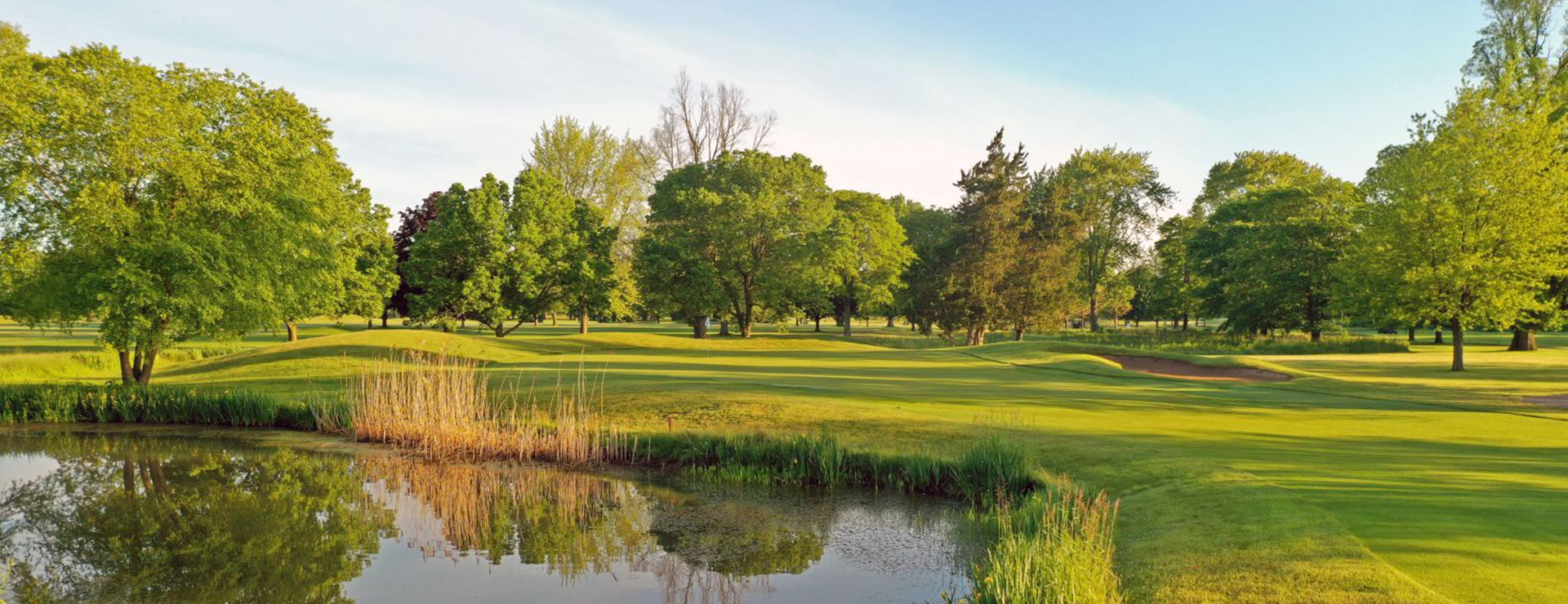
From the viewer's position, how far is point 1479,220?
107ft

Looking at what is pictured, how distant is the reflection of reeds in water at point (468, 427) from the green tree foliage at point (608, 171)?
42.4 m

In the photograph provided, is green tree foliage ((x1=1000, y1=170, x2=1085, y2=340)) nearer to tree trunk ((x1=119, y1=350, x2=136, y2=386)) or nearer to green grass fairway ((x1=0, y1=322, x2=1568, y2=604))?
green grass fairway ((x1=0, y1=322, x2=1568, y2=604))

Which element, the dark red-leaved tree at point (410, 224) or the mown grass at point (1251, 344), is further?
A: the dark red-leaved tree at point (410, 224)

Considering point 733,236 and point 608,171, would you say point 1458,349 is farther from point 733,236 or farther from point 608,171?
point 608,171

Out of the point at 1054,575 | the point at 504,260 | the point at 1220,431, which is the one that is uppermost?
the point at 504,260

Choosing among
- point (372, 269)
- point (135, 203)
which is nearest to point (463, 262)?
point (372, 269)

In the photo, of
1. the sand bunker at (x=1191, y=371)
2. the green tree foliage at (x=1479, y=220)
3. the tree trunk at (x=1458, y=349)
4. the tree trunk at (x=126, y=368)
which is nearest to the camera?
the tree trunk at (x=126, y=368)

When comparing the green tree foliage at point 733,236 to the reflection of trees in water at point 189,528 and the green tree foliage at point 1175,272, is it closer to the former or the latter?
the reflection of trees in water at point 189,528

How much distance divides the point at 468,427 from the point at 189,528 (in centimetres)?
617

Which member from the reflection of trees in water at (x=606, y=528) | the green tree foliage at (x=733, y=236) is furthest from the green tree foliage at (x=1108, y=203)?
the reflection of trees in water at (x=606, y=528)

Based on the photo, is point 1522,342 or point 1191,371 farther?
point 1522,342

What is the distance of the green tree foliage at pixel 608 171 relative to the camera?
218 ft

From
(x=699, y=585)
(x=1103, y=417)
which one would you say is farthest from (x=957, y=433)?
(x=699, y=585)

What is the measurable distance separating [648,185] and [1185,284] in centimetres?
5463
